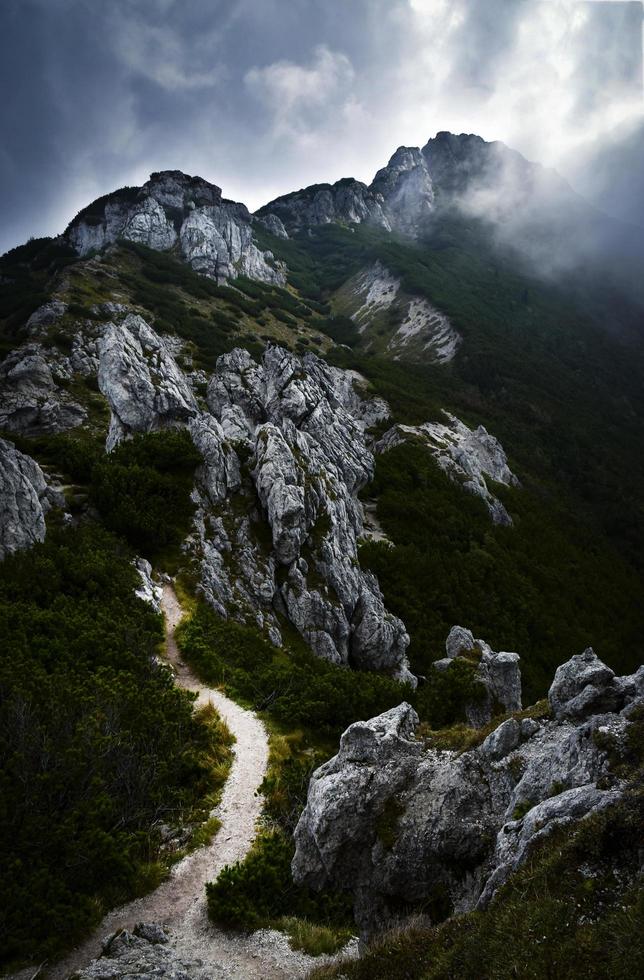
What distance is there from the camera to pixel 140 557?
23.1 metres

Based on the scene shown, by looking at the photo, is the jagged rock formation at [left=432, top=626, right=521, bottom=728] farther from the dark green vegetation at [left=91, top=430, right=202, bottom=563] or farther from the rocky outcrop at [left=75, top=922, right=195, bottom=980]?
the dark green vegetation at [left=91, top=430, right=202, bottom=563]

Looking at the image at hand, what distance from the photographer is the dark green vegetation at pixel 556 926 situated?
4387mm

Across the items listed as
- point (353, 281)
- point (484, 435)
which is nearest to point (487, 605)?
point (484, 435)

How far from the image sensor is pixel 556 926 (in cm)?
489

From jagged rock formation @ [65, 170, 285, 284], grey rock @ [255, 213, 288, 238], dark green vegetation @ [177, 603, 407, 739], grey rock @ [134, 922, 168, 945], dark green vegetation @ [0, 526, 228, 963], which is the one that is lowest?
grey rock @ [134, 922, 168, 945]

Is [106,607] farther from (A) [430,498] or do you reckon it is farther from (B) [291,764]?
(A) [430,498]

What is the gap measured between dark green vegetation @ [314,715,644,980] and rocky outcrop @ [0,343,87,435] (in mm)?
47707

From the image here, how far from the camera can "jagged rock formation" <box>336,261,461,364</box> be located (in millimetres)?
119062

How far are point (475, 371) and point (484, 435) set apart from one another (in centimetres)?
4353

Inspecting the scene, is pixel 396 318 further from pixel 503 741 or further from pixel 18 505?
pixel 503 741

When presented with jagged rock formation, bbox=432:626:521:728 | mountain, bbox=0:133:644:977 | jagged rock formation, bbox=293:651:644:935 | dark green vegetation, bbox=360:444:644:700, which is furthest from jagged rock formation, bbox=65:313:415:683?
jagged rock formation, bbox=293:651:644:935

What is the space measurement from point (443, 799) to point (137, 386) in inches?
1366

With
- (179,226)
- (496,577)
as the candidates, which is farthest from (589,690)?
(179,226)

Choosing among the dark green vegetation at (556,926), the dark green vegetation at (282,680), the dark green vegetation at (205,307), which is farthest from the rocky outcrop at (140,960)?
the dark green vegetation at (205,307)
